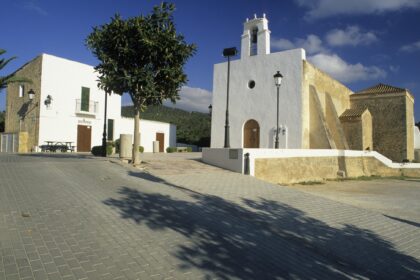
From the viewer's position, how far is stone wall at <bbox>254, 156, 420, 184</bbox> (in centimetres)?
1255

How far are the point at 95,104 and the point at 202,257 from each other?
2177 centimetres

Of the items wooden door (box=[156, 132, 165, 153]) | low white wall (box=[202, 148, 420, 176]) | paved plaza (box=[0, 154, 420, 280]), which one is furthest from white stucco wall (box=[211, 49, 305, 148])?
paved plaza (box=[0, 154, 420, 280])

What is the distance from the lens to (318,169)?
15.7 m

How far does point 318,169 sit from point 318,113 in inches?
172

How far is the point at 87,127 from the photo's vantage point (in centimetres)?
2297

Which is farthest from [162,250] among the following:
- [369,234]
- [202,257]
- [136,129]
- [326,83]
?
[326,83]

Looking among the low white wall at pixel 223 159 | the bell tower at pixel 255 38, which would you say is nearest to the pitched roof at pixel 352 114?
the bell tower at pixel 255 38

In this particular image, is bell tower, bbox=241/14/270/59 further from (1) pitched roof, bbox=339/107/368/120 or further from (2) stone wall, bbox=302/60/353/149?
(1) pitched roof, bbox=339/107/368/120

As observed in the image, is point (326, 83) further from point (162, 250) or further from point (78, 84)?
point (162, 250)

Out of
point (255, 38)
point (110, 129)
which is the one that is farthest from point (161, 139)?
point (255, 38)

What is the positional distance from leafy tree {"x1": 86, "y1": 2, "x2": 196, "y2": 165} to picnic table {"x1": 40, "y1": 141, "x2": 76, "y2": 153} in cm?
1152

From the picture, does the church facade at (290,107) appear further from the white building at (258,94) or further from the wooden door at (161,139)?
the wooden door at (161,139)

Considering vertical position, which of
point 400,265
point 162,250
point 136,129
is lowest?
point 400,265

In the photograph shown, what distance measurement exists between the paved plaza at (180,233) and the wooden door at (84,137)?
14553 millimetres
